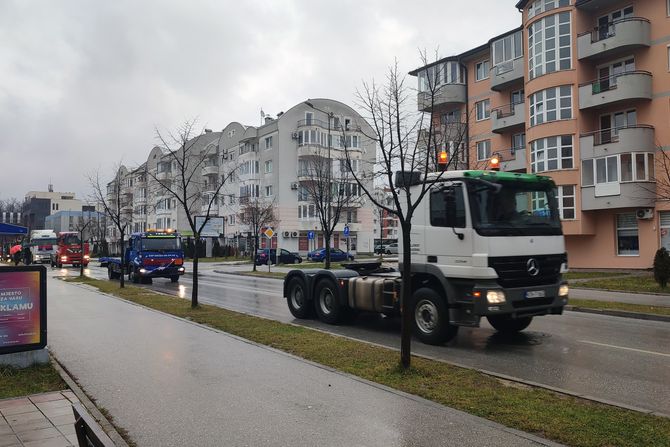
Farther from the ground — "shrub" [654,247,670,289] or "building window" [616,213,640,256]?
"building window" [616,213,640,256]

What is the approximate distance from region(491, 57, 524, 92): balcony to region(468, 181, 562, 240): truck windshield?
2778cm

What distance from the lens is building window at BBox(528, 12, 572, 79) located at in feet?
101

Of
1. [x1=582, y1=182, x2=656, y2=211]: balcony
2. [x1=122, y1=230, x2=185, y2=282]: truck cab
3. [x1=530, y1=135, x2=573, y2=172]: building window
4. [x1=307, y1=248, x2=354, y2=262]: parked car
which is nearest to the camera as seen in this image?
[x1=122, y1=230, x2=185, y2=282]: truck cab

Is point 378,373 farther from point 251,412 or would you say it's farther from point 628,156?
point 628,156

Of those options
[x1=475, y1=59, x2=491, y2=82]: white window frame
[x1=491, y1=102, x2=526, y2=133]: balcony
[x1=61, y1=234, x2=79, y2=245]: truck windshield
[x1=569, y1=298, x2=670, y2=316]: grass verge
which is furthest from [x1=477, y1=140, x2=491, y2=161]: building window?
[x1=61, y1=234, x2=79, y2=245]: truck windshield

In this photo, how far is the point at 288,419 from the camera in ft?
17.4

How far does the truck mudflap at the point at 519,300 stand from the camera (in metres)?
8.54

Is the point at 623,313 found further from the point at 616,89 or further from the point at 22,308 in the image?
the point at 616,89

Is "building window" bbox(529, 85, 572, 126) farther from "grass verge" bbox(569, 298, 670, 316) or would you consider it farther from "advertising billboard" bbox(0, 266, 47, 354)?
"advertising billboard" bbox(0, 266, 47, 354)

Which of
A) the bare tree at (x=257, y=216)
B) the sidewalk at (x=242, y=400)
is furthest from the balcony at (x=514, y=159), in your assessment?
the sidewalk at (x=242, y=400)

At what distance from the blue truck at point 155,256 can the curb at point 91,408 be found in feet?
60.9

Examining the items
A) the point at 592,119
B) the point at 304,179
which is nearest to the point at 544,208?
the point at 592,119

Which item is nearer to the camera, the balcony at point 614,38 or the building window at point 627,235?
the balcony at point 614,38

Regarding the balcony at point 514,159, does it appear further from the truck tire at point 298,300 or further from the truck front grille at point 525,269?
the truck front grille at point 525,269
